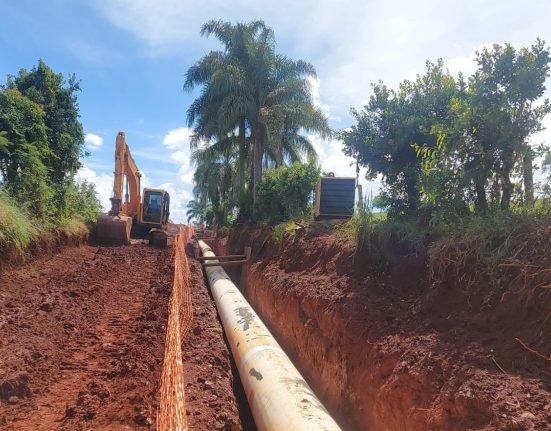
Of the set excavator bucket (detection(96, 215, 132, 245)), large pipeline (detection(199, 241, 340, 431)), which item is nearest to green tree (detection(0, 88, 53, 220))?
excavator bucket (detection(96, 215, 132, 245))

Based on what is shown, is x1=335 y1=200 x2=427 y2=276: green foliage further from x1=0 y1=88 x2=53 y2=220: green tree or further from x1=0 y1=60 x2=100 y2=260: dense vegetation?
x1=0 y1=88 x2=53 y2=220: green tree

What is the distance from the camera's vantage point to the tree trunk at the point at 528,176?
194 inches

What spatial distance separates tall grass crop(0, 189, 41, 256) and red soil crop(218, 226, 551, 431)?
568cm

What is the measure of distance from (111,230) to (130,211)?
2.98 metres

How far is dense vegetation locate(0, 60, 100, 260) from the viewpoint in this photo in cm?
967

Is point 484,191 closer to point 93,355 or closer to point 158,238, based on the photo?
point 93,355

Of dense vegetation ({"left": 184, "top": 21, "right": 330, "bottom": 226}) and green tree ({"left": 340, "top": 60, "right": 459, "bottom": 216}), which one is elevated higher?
dense vegetation ({"left": 184, "top": 21, "right": 330, "bottom": 226})

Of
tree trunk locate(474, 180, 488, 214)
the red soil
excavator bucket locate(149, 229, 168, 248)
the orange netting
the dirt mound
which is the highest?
tree trunk locate(474, 180, 488, 214)

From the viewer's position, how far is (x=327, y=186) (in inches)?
450

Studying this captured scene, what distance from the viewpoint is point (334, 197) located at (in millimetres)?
11453

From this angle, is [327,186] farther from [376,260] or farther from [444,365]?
[444,365]

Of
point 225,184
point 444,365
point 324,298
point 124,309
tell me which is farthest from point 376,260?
point 225,184

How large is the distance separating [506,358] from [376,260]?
307 cm

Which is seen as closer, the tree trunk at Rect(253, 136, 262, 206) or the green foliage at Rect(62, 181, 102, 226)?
the green foliage at Rect(62, 181, 102, 226)
